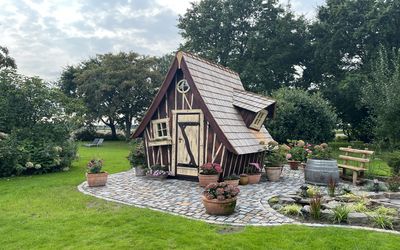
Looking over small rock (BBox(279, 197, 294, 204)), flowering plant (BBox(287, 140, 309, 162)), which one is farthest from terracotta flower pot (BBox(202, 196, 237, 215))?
flowering plant (BBox(287, 140, 309, 162))

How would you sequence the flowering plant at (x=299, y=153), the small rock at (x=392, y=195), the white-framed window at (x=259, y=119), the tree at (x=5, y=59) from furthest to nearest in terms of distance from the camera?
1. the tree at (x=5, y=59)
2. the flowering plant at (x=299, y=153)
3. the white-framed window at (x=259, y=119)
4. the small rock at (x=392, y=195)

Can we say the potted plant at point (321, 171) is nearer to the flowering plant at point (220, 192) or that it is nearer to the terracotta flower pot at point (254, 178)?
the terracotta flower pot at point (254, 178)

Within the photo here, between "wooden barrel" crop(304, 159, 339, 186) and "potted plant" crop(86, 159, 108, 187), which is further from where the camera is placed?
"potted plant" crop(86, 159, 108, 187)

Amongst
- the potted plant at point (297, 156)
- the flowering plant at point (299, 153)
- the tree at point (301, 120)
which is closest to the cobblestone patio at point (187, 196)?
the potted plant at point (297, 156)

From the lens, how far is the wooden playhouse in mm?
9492

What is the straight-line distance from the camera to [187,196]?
788 cm

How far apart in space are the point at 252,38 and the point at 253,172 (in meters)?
19.2

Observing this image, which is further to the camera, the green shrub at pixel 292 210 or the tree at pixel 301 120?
the tree at pixel 301 120

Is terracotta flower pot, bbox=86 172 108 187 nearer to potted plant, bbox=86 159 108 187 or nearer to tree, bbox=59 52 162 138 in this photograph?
potted plant, bbox=86 159 108 187

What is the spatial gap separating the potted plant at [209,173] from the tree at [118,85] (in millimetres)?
22431

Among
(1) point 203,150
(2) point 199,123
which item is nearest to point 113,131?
(2) point 199,123

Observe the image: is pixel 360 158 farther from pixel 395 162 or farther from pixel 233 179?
pixel 233 179

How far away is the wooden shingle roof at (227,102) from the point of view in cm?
955

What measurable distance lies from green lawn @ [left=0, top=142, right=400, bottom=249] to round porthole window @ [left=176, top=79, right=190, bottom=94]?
177 inches
